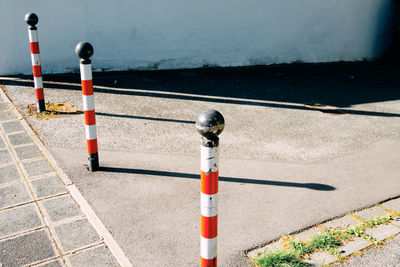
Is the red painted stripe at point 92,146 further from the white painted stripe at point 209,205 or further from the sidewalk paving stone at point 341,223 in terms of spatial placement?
the sidewalk paving stone at point 341,223

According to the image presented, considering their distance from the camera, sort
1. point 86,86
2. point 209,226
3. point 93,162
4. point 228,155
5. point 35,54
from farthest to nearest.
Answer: point 35,54 → point 228,155 → point 93,162 → point 86,86 → point 209,226

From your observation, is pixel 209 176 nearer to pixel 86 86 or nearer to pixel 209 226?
pixel 209 226

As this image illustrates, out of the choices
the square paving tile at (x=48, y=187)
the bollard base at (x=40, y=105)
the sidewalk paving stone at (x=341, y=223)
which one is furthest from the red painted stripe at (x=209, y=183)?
the bollard base at (x=40, y=105)

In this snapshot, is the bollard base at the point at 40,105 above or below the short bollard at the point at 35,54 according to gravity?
below

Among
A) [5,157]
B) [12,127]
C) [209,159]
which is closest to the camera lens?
[209,159]

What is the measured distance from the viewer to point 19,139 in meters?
5.24

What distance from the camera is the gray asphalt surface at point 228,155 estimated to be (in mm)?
3561

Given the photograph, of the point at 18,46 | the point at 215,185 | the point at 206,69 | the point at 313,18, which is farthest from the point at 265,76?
the point at 215,185

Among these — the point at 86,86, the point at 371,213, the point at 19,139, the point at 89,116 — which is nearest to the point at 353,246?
the point at 371,213

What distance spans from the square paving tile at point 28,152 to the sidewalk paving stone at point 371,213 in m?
3.81

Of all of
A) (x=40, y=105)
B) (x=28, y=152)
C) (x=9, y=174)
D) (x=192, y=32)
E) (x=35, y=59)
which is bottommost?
(x=9, y=174)

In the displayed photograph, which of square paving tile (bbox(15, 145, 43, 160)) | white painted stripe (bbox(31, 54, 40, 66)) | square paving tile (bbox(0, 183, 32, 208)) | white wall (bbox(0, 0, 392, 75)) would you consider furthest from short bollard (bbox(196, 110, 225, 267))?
white wall (bbox(0, 0, 392, 75))

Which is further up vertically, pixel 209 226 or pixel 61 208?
pixel 209 226

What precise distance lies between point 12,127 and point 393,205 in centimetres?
516
